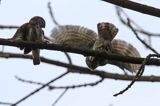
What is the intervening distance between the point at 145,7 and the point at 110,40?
2.01 ft

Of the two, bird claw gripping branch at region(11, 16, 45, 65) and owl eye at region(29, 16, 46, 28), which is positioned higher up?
owl eye at region(29, 16, 46, 28)

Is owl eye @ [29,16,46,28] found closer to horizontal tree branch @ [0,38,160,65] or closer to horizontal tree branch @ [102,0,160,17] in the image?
horizontal tree branch @ [0,38,160,65]

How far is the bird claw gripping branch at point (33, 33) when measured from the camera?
260 centimetres

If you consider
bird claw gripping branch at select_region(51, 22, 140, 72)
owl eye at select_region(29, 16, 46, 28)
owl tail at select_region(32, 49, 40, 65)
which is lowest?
owl tail at select_region(32, 49, 40, 65)

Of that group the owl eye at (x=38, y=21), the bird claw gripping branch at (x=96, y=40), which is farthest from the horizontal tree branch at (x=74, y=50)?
the owl eye at (x=38, y=21)

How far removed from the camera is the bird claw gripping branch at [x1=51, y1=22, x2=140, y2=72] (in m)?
2.71

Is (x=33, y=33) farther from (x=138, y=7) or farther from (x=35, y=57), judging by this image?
(x=138, y=7)

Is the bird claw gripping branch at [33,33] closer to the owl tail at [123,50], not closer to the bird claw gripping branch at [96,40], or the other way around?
the bird claw gripping branch at [96,40]

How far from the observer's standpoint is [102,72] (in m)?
3.69

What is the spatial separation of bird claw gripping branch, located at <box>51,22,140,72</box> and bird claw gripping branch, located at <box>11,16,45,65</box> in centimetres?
14

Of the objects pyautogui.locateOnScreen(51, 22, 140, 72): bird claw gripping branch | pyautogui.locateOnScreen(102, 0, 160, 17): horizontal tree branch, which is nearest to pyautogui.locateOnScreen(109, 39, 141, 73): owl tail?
pyautogui.locateOnScreen(51, 22, 140, 72): bird claw gripping branch

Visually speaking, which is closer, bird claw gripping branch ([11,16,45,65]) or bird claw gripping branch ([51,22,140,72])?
bird claw gripping branch ([11,16,45,65])

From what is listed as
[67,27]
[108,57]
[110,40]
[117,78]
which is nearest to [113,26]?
[110,40]

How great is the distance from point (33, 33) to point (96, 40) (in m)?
0.40
